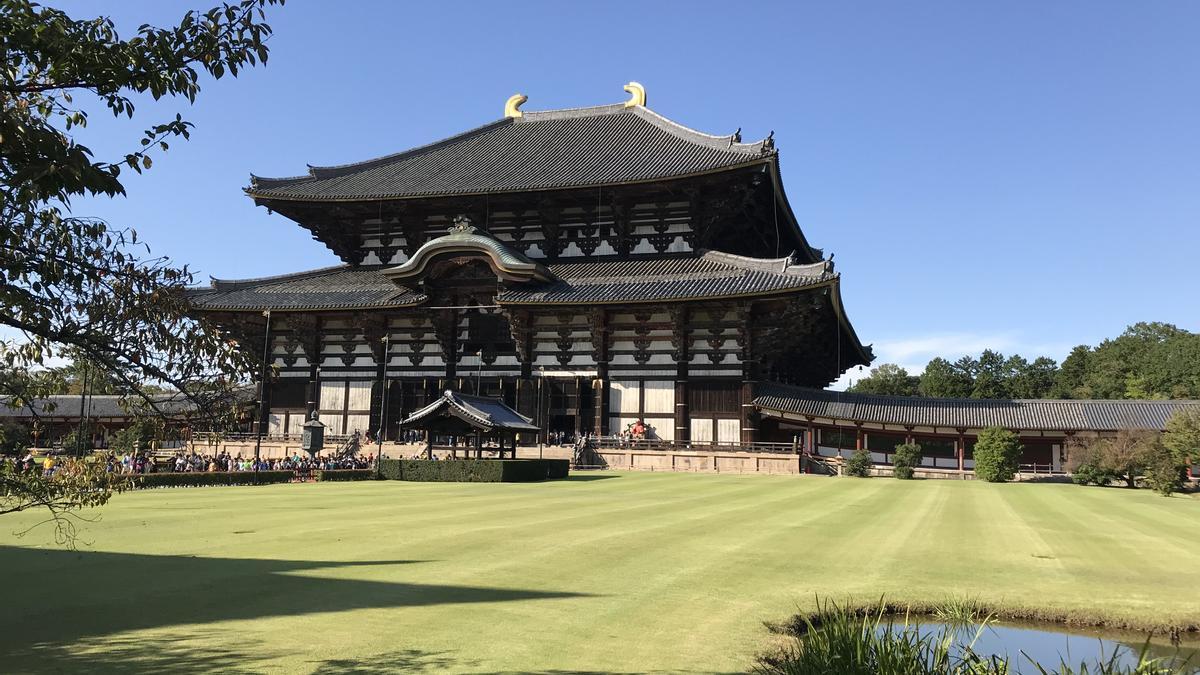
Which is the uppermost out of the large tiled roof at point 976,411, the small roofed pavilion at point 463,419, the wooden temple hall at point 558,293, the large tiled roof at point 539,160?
the large tiled roof at point 539,160

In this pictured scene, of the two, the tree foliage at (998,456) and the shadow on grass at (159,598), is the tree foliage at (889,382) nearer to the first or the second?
the tree foliage at (998,456)

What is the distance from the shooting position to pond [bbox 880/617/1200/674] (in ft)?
24.9

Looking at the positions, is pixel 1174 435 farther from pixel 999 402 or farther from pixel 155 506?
pixel 155 506

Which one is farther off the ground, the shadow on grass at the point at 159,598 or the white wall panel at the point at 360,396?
the white wall panel at the point at 360,396

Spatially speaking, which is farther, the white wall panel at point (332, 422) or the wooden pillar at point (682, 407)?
the white wall panel at point (332, 422)

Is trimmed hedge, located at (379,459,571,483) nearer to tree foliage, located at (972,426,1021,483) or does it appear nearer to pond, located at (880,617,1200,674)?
tree foliage, located at (972,426,1021,483)

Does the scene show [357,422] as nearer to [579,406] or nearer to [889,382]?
[579,406]

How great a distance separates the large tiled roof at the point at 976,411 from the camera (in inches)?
1484

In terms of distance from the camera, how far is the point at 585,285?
38812 mm

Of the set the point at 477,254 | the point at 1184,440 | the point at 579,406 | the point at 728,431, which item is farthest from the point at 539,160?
the point at 1184,440

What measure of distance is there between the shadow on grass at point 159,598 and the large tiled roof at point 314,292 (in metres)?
30.6

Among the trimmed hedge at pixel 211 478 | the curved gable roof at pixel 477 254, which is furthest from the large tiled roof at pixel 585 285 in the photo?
the trimmed hedge at pixel 211 478

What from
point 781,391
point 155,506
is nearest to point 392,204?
point 781,391

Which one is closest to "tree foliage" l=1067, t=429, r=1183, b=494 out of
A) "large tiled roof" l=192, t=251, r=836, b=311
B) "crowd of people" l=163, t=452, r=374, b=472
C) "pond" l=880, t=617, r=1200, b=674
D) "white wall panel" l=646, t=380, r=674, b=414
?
"large tiled roof" l=192, t=251, r=836, b=311
